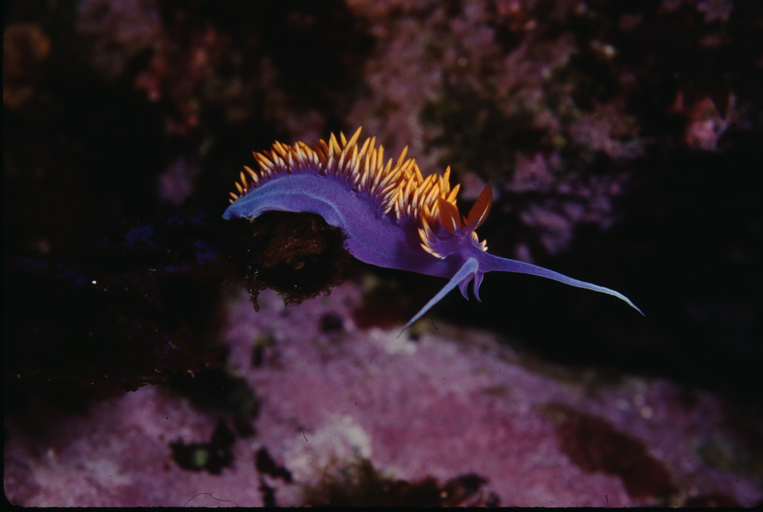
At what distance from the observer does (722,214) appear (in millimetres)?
3037

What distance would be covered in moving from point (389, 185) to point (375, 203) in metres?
0.11

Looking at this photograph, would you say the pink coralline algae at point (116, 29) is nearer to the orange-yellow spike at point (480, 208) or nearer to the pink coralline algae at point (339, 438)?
the pink coralline algae at point (339, 438)

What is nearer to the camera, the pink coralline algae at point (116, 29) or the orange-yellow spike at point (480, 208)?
the orange-yellow spike at point (480, 208)

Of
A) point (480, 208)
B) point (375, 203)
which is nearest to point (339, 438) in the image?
point (375, 203)

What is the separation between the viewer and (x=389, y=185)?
Result: 5.53 ft

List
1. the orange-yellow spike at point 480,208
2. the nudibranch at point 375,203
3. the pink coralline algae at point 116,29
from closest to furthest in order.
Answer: the orange-yellow spike at point 480,208 < the nudibranch at point 375,203 < the pink coralline algae at point 116,29

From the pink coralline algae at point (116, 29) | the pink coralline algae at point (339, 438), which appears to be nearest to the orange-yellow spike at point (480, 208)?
the pink coralline algae at point (339, 438)

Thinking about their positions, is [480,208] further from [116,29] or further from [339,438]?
[116,29]

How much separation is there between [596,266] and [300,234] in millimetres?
2723

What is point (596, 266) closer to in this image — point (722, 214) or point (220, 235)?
point (722, 214)

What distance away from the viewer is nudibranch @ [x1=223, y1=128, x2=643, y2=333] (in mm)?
1670

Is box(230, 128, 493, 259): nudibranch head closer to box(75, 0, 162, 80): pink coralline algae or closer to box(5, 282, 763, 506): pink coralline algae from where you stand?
box(5, 282, 763, 506): pink coralline algae

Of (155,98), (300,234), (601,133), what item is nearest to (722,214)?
(601,133)

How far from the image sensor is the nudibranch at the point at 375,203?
5.48 ft
